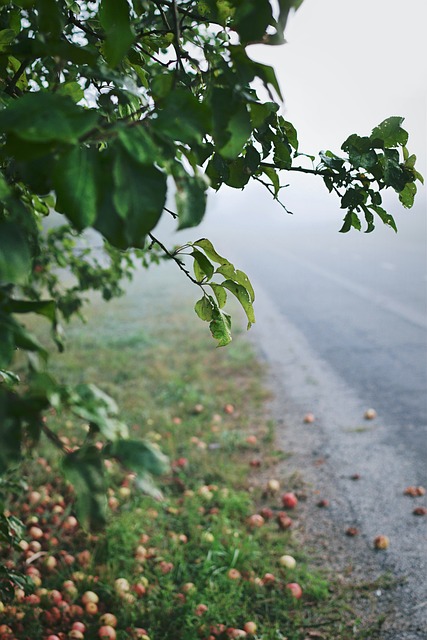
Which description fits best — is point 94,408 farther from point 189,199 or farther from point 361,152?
point 361,152

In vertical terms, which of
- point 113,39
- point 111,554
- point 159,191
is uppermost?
point 113,39

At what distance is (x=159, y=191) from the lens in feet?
2.17

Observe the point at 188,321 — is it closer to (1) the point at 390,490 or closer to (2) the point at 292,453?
(2) the point at 292,453

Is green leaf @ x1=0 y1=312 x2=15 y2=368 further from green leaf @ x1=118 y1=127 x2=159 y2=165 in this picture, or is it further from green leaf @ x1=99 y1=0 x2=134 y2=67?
green leaf @ x1=99 y1=0 x2=134 y2=67

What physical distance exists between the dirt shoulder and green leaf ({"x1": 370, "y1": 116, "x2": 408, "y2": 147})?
2.27 metres

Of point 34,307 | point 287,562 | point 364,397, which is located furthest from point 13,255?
point 364,397

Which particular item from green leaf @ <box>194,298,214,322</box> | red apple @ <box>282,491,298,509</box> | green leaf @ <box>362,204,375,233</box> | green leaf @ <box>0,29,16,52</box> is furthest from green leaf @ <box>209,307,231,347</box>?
red apple @ <box>282,491,298,509</box>

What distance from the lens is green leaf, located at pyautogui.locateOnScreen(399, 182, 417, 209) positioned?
4.10 feet

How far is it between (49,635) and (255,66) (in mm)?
2432

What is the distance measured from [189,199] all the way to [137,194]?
11 cm

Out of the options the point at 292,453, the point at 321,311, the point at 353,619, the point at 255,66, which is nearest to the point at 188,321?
the point at 321,311

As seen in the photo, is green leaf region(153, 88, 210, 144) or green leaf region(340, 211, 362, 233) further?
green leaf region(340, 211, 362, 233)

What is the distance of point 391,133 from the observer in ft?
3.91

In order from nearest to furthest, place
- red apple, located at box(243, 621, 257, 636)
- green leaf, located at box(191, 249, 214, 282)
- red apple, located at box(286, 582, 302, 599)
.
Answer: green leaf, located at box(191, 249, 214, 282) < red apple, located at box(243, 621, 257, 636) < red apple, located at box(286, 582, 302, 599)
